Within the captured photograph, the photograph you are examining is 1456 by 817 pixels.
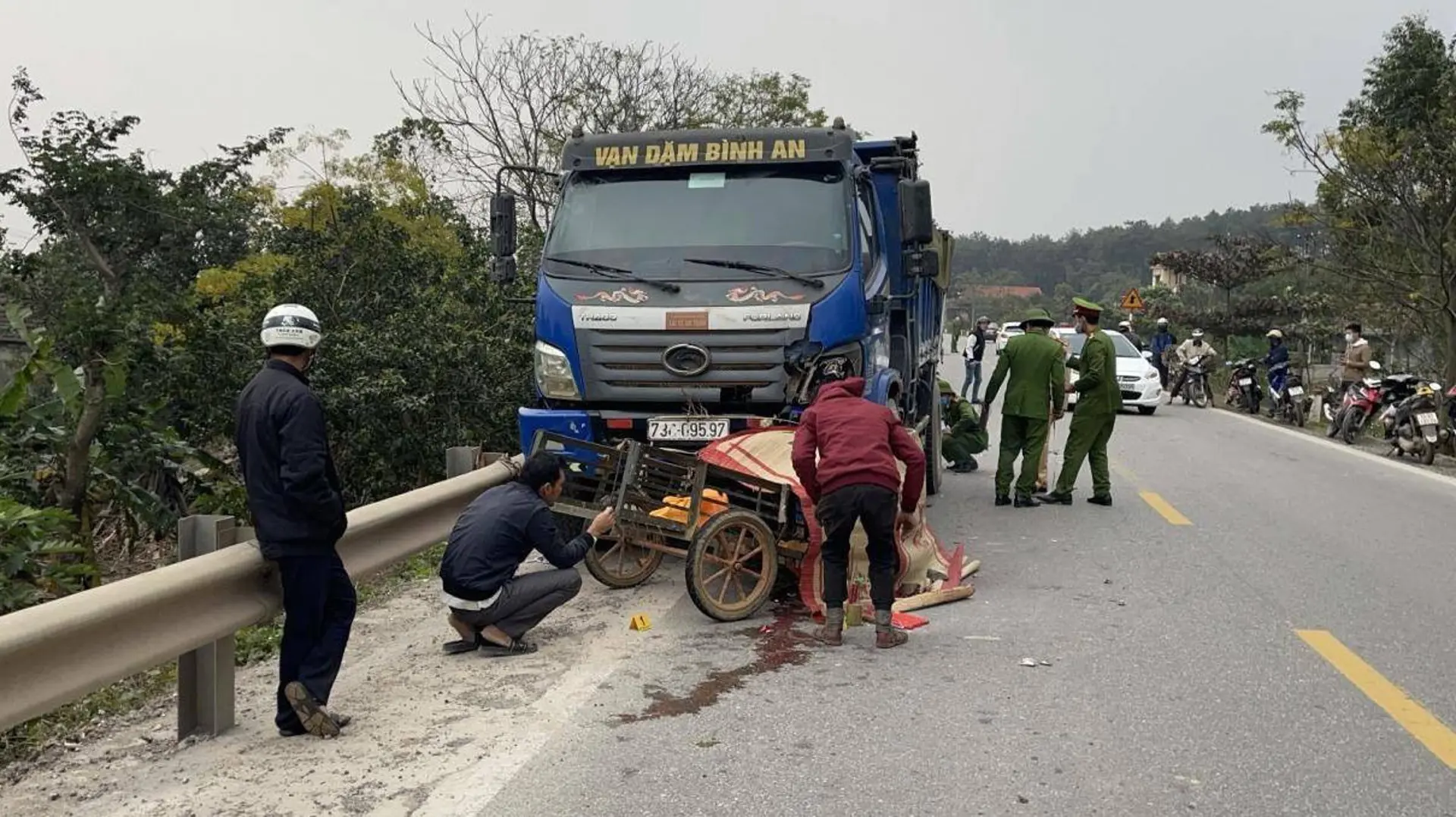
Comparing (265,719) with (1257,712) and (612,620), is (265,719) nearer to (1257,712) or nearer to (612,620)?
(612,620)

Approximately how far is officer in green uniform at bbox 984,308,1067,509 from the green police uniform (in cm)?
23

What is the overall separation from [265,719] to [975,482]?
8705mm

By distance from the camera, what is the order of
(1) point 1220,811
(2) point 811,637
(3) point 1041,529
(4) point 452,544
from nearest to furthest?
(1) point 1220,811 → (4) point 452,544 → (2) point 811,637 → (3) point 1041,529

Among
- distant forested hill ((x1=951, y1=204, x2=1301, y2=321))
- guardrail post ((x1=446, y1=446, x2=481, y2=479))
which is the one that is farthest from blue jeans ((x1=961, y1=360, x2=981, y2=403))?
distant forested hill ((x1=951, y1=204, x2=1301, y2=321))

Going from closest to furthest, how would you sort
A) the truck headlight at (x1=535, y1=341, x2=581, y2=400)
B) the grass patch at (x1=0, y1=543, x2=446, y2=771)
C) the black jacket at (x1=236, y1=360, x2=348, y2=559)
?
the black jacket at (x1=236, y1=360, x2=348, y2=559)
the grass patch at (x1=0, y1=543, x2=446, y2=771)
the truck headlight at (x1=535, y1=341, x2=581, y2=400)

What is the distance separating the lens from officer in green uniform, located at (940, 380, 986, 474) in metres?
13.0

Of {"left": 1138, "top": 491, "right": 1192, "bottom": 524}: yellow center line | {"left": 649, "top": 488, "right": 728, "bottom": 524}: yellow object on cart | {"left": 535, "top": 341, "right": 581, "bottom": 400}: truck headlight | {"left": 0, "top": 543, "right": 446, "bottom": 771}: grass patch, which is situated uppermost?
{"left": 535, "top": 341, "right": 581, "bottom": 400}: truck headlight

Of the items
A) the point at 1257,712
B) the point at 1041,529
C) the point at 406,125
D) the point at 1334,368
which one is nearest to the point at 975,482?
the point at 1041,529

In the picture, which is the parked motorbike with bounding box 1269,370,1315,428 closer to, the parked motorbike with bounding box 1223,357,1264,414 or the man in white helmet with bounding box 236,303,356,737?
the parked motorbike with bounding box 1223,357,1264,414

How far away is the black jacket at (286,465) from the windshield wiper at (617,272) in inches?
128

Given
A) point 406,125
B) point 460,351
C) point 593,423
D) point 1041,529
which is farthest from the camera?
point 406,125

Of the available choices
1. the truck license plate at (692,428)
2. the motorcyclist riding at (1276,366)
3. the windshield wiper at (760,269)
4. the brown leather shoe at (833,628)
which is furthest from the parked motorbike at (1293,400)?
the brown leather shoe at (833,628)

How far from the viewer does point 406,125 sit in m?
24.8

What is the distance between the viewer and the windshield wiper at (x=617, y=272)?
7.59 m
